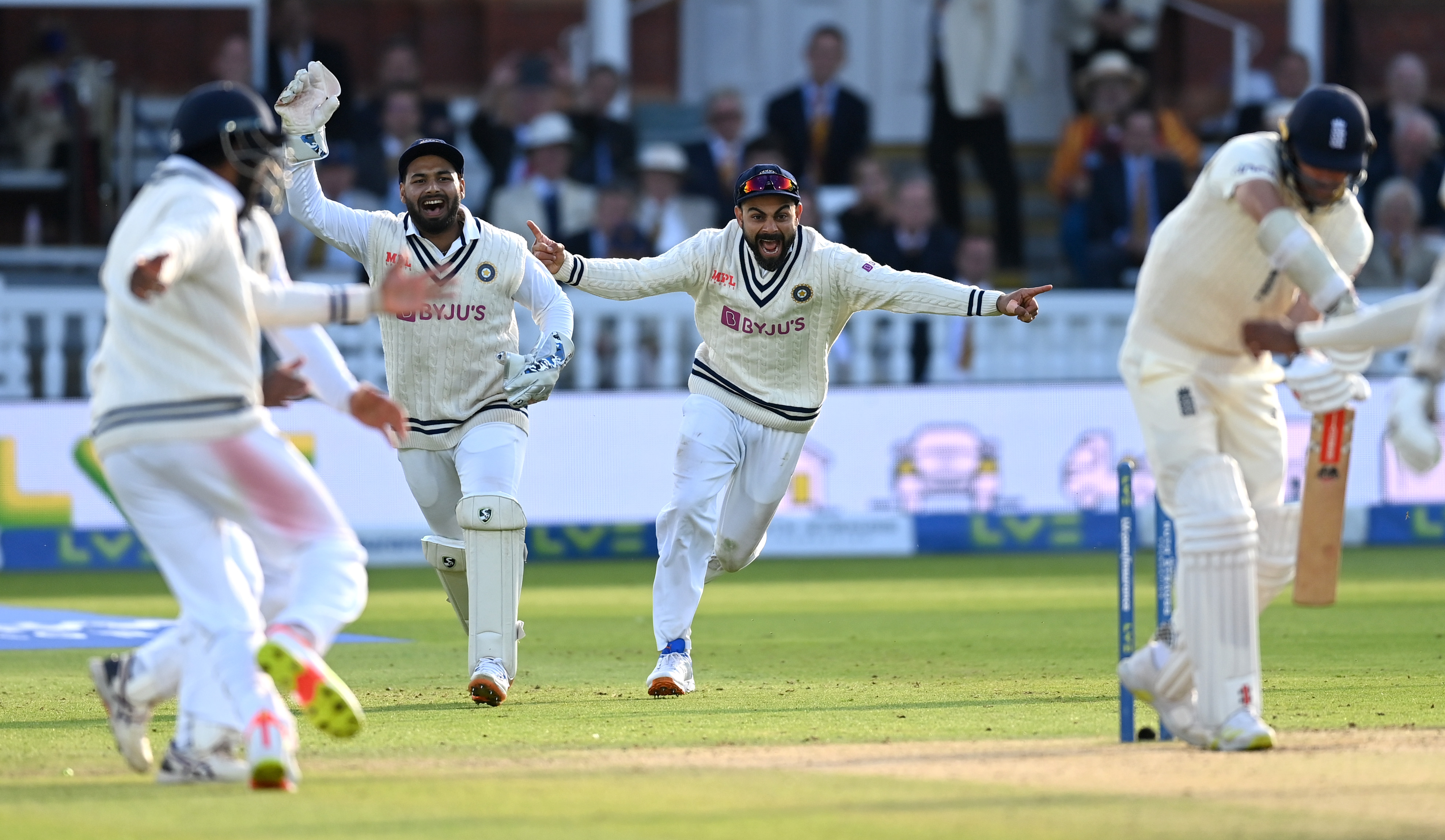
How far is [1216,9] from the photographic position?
2097 centimetres

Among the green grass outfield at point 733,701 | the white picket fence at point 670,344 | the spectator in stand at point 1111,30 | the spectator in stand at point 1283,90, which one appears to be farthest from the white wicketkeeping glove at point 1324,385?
the spectator in stand at point 1111,30

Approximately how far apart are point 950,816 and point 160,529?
86.1 inches

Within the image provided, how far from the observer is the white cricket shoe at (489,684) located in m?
7.99

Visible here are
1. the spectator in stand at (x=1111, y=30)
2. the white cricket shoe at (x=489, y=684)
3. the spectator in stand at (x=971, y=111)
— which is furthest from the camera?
the spectator in stand at (x=1111, y=30)

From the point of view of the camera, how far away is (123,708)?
20.1 feet

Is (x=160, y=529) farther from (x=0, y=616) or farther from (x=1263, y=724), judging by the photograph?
(x=0, y=616)

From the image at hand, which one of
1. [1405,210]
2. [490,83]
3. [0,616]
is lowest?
[0,616]

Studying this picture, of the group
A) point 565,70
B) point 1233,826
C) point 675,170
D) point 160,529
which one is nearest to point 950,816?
point 1233,826

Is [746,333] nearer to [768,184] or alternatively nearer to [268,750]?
[768,184]

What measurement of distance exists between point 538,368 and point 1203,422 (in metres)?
2.75

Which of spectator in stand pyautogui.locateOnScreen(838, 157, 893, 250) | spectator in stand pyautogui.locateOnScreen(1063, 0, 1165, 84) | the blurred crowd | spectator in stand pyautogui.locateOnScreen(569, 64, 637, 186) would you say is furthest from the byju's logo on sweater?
spectator in stand pyautogui.locateOnScreen(1063, 0, 1165, 84)

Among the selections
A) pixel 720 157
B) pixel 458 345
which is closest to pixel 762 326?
pixel 458 345

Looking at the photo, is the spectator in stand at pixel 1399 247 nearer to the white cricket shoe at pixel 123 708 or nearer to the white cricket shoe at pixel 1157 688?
the white cricket shoe at pixel 1157 688

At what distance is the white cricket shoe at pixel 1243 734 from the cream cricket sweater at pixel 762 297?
2.73 meters
